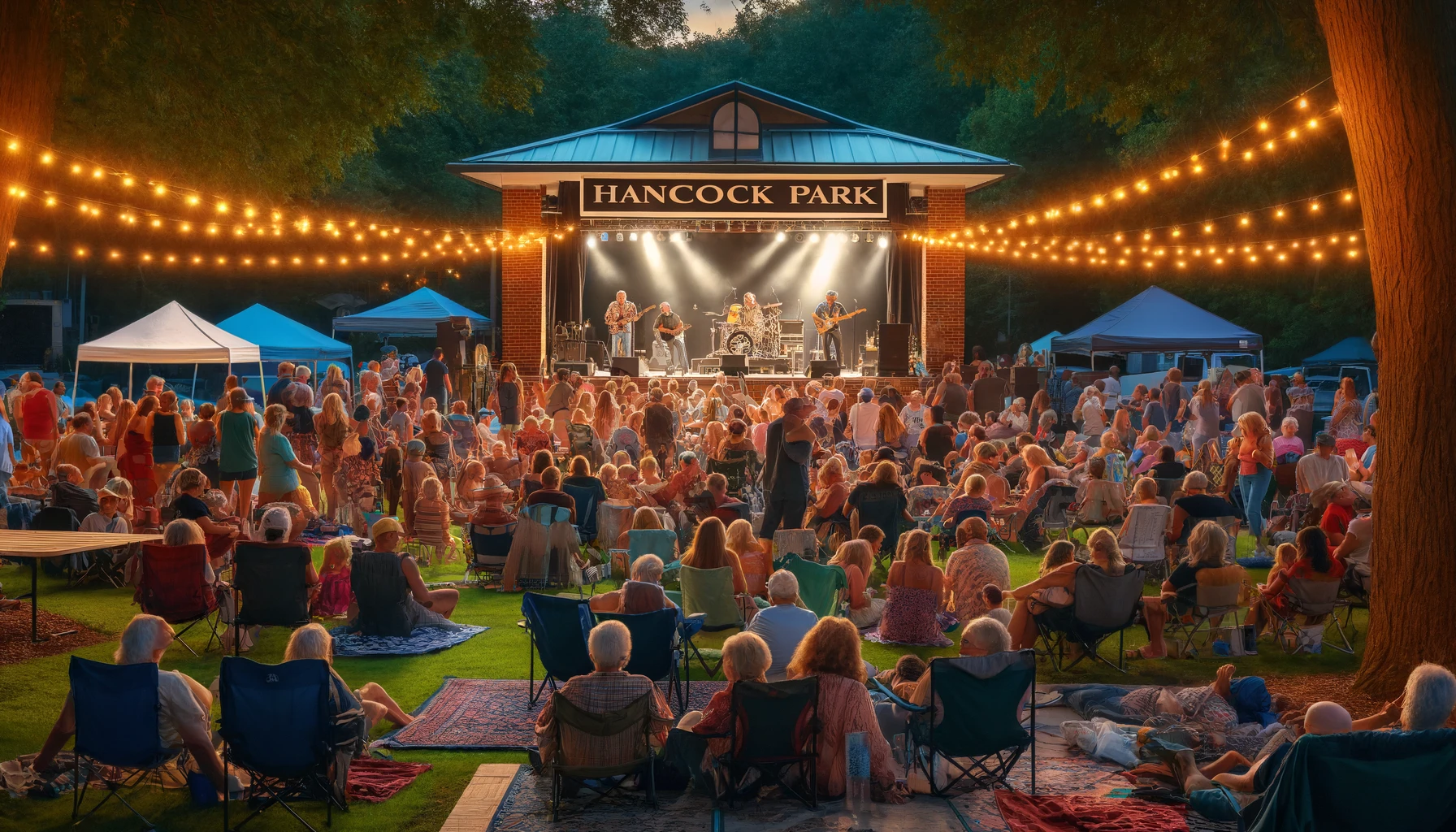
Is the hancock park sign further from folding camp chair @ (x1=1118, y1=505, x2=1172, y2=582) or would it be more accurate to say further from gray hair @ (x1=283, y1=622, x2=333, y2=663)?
gray hair @ (x1=283, y1=622, x2=333, y2=663)

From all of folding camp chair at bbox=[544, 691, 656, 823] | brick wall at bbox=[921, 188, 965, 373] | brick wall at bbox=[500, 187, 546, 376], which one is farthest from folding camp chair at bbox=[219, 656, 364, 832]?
brick wall at bbox=[921, 188, 965, 373]

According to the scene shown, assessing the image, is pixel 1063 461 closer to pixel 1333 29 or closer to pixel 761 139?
pixel 1333 29

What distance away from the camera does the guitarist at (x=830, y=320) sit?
2178cm

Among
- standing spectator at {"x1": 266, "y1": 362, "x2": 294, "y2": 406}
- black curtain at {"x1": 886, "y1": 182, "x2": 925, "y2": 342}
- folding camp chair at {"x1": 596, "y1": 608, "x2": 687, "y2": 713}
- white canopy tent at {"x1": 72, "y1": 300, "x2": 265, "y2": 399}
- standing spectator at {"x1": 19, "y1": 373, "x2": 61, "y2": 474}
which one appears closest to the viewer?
folding camp chair at {"x1": 596, "y1": 608, "x2": 687, "y2": 713}

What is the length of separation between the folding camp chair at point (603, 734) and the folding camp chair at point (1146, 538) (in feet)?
18.3

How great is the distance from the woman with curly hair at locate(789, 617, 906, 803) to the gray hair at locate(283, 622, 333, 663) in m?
2.05

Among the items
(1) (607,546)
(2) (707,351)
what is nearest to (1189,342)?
(2) (707,351)

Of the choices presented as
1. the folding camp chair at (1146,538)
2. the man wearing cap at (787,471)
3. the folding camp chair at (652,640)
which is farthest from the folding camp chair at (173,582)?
the folding camp chair at (1146,538)

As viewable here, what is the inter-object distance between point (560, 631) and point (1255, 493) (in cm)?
748

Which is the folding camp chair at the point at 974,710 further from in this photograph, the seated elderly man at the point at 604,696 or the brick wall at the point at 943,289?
the brick wall at the point at 943,289

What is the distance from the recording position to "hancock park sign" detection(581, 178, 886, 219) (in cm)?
2055

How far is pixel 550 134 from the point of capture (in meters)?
36.1

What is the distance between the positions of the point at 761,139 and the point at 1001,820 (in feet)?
57.3

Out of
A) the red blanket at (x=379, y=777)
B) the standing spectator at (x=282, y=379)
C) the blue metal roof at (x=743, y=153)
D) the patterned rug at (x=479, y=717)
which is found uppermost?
the blue metal roof at (x=743, y=153)
